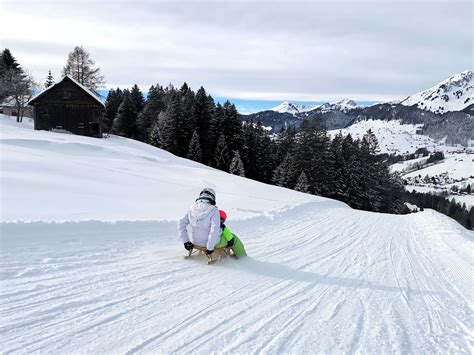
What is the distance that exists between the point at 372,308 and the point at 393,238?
6957 millimetres

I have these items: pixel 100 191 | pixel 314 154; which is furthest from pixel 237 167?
pixel 100 191

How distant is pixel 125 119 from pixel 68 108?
95.8 feet

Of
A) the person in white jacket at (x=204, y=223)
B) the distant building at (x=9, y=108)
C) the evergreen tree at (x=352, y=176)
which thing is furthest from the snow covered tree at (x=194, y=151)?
the person in white jacket at (x=204, y=223)

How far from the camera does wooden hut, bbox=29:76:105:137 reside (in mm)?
34219

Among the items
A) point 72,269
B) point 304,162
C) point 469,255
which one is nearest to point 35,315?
point 72,269

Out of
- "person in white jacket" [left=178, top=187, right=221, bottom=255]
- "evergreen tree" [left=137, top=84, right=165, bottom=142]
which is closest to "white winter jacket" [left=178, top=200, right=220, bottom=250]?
"person in white jacket" [left=178, top=187, right=221, bottom=255]

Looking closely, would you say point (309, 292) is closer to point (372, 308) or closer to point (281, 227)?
point (372, 308)

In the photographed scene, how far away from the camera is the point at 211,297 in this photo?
4996 millimetres

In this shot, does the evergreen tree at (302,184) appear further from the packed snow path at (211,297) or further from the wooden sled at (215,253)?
the wooden sled at (215,253)

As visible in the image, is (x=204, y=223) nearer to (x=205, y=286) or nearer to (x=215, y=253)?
(x=215, y=253)

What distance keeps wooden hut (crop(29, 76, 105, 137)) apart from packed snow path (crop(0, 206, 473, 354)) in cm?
3051

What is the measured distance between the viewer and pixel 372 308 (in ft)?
17.0

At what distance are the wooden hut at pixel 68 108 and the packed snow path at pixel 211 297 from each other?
30509mm

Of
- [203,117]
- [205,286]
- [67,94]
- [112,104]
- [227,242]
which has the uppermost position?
[112,104]
